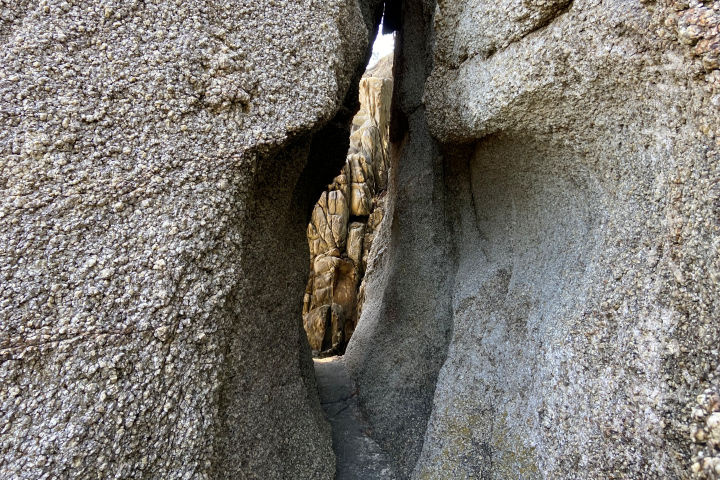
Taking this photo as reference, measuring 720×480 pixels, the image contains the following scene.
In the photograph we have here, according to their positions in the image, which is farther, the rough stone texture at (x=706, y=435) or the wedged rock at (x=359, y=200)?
the wedged rock at (x=359, y=200)

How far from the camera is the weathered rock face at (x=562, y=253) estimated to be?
1210 mm

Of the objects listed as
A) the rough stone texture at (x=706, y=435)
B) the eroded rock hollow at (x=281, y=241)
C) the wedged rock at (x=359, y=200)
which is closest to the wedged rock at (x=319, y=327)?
the wedged rock at (x=359, y=200)

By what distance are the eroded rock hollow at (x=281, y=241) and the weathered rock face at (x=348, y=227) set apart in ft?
24.6

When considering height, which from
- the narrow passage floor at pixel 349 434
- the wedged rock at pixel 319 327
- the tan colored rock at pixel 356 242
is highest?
the narrow passage floor at pixel 349 434

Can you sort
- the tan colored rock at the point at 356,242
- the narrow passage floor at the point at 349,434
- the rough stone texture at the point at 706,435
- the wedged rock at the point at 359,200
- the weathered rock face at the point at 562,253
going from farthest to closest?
the wedged rock at the point at 359,200 → the tan colored rock at the point at 356,242 → the narrow passage floor at the point at 349,434 → the weathered rock face at the point at 562,253 → the rough stone texture at the point at 706,435

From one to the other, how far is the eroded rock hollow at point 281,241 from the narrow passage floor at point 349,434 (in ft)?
0.89

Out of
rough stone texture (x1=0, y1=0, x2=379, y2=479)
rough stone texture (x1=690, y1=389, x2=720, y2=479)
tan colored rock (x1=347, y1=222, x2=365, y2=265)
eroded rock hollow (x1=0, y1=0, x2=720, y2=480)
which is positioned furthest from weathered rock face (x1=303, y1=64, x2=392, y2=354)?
rough stone texture (x1=690, y1=389, x2=720, y2=479)

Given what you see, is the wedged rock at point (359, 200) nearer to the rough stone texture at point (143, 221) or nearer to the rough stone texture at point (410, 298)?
the rough stone texture at point (410, 298)

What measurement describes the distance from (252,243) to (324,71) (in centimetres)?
86

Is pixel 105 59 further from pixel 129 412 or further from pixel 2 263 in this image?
pixel 129 412

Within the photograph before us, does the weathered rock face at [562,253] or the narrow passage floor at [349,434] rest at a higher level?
the weathered rock face at [562,253]

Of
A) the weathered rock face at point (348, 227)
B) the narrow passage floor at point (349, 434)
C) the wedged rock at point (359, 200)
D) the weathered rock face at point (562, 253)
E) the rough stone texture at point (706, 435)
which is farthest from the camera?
the wedged rock at point (359, 200)

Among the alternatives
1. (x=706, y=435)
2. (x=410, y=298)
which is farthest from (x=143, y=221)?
(x=410, y=298)

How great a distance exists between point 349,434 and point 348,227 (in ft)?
27.2
